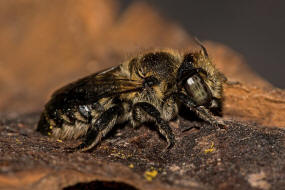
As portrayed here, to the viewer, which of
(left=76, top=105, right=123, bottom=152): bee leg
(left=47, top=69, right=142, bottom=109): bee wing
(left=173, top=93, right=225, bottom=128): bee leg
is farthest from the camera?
(left=47, top=69, right=142, bottom=109): bee wing

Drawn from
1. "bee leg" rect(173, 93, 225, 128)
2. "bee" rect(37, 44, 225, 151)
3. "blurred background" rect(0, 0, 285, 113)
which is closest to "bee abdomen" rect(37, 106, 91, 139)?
"bee" rect(37, 44, 225, 151)

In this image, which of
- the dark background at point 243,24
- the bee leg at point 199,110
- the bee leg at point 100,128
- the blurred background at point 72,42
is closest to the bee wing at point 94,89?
the bee leg at point 100,128

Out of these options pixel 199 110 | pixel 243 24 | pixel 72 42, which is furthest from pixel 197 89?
pixel 243 24

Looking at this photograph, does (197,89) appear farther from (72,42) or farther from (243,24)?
(243,24)

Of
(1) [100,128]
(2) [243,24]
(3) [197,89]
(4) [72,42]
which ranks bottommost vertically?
(1) [100,128]

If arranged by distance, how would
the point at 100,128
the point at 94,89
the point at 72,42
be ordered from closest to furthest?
the point at 100,128, the point at 94,89, the point at 72,42

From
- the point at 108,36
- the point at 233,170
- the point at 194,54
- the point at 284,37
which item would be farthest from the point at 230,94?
the point at 284,37

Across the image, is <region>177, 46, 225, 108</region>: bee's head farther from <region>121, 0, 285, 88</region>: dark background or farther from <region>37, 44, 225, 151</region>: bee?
<region>121, 0, 285, 88</region>: dark background
